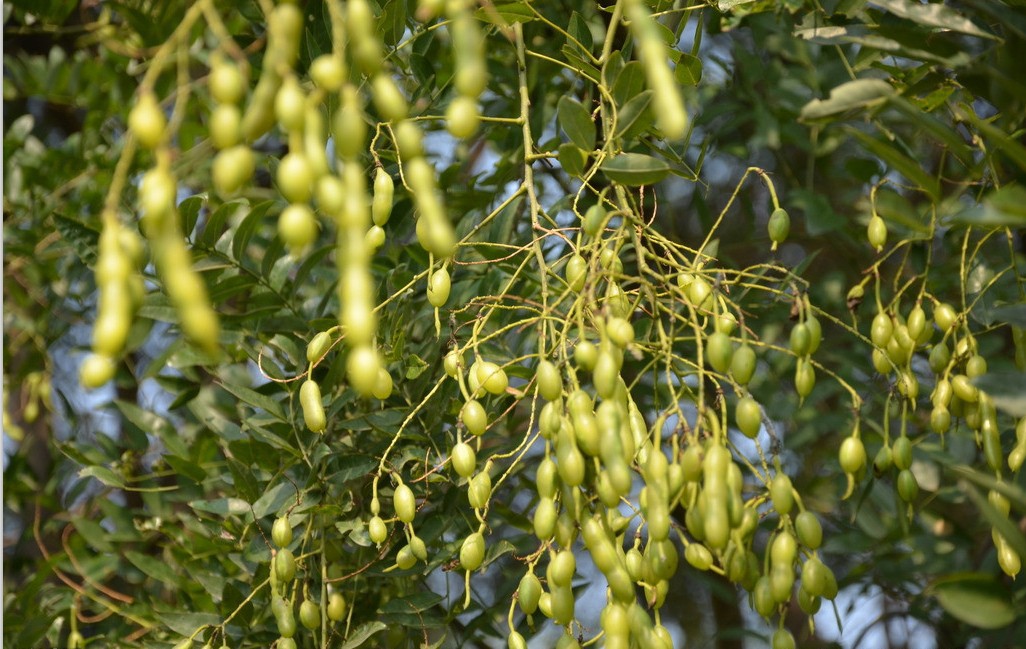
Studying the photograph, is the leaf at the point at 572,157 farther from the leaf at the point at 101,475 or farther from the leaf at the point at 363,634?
the leaf at the point at 101,475

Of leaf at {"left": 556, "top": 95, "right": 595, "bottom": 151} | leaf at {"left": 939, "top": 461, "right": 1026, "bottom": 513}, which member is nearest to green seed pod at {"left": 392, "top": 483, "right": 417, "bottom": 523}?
leaf at {"left": 556, "top": 95, "right": 595, "bottom": 151}

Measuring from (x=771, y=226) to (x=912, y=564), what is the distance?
3.09 feet

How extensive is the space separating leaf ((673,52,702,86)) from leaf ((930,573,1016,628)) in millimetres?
566

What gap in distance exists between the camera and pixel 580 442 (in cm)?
72

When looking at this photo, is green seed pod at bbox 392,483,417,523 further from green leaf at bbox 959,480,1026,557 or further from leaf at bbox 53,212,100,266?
leaf at bbox 53,212,100,266

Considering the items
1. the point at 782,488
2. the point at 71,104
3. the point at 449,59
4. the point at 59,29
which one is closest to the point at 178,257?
the point at 782,488

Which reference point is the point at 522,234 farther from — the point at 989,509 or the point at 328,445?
the point at 989,509

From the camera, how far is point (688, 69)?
1041mm

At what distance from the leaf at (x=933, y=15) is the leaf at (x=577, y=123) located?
25 centimetres

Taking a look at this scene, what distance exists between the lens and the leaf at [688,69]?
1.03m

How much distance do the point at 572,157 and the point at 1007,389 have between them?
0.37 metres

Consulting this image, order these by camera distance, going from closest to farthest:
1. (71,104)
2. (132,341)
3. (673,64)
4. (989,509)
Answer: (989,509)
(673,64)
(132,341)
(71,104)

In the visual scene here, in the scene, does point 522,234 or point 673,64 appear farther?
point 522,234

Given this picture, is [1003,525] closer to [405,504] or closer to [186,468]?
[405,504]
